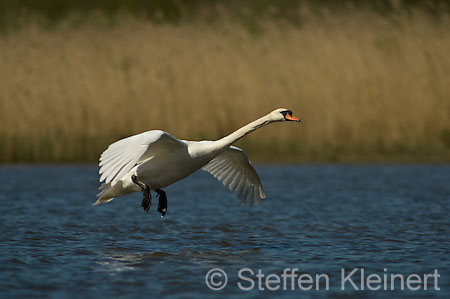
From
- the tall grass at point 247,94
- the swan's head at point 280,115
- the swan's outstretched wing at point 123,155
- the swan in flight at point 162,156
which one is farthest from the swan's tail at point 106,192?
the tall grass at point 247,94

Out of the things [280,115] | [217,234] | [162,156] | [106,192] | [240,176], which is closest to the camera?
[162,156]

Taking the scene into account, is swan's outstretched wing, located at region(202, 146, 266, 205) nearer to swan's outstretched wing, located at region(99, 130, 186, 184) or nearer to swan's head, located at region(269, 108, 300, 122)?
swan's head, located at region(269, 108, 300, 122)

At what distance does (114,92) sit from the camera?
1292 centimetres

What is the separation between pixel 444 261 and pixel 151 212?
13.3ft

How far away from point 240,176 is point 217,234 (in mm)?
700

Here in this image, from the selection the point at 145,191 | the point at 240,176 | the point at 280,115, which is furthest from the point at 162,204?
the point at 280,115

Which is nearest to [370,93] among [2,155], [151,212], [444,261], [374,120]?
Answer: [374,120]

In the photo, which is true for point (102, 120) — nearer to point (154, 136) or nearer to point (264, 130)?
point (264, 130)

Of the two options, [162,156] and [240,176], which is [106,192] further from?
[240,176]

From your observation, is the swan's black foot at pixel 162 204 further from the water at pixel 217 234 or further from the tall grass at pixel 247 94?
the tall grass at pixel 247 94

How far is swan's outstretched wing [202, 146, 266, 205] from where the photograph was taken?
27.5ft

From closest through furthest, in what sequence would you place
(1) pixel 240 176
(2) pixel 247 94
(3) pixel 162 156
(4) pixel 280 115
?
(3) pixel 162 156, (4) pixel 280 115, (1) pixel 240 176, (2) pixel 247 94

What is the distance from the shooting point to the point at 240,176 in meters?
8.44

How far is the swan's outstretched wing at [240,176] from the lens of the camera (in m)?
8.38
